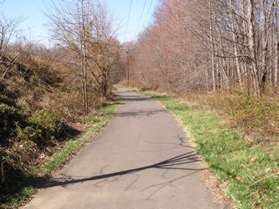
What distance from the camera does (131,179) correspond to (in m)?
8.07

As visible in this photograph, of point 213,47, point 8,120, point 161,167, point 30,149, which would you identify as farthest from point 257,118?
point 213,47

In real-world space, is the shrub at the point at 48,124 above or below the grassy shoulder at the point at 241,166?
above

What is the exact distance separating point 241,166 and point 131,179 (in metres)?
2.28

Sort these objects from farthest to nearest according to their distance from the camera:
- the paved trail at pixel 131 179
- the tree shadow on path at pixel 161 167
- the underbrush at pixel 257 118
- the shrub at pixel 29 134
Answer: the shrub at pixel 29 134
the underbrush at pixel 257 118
the tree shadow on path at pixel 161 167
the paved trail at pixel 131 179

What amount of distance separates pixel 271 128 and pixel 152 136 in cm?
410

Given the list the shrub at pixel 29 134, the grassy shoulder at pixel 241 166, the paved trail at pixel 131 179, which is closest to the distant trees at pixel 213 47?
the grassy shoulder at pixel 241 166

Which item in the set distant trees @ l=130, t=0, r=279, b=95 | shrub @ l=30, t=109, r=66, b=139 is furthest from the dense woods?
distant trees @ l=130, t=0, r=279, b=95

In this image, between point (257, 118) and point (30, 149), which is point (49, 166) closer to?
point (30, 149)

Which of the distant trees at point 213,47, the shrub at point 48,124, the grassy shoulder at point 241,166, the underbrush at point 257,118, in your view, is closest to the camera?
the grassy shoulder at point 241,166

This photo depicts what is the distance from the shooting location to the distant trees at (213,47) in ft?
51.8

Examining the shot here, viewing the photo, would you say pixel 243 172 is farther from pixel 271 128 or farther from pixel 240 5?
pixel 240 5

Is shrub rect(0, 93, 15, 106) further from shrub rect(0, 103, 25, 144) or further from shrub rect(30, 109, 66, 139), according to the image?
shrub rect(0, 103, 25, 144)

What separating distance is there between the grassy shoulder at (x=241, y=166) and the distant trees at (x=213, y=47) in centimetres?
353

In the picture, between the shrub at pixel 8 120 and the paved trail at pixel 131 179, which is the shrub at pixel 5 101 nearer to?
the shrub at pixel 8 120
